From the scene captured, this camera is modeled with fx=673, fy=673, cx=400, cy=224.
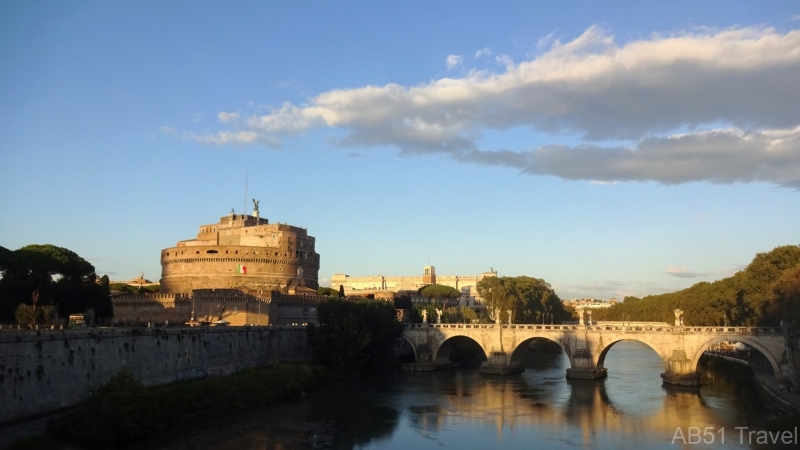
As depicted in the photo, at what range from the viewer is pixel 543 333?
45156mm

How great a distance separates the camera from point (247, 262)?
57.2 m

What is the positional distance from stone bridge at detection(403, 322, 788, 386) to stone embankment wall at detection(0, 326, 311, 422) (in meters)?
13.0

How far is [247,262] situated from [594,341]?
29544mm

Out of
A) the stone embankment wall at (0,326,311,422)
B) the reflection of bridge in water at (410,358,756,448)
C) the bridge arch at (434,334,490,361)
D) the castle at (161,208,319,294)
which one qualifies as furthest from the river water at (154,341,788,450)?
the castle at (161,208,319,294)

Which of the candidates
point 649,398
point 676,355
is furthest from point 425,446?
point 676,355

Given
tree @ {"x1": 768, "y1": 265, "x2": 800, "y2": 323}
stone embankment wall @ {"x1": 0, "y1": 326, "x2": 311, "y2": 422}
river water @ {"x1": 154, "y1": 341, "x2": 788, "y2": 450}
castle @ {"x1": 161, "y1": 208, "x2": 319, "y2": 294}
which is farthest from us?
castle @ {"x1": 161, "y1": 208, "x2": 319, "y2": 294}

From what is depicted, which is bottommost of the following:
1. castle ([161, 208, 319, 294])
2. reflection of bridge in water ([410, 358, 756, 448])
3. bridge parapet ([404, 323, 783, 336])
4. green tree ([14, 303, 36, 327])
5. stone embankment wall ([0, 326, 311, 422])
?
reflection of bridge in water ([410, 358, 756, 448])

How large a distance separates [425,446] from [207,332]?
15798 mm

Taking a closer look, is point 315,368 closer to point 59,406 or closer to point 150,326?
point 150,326

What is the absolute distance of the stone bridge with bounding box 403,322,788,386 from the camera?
36438 mm

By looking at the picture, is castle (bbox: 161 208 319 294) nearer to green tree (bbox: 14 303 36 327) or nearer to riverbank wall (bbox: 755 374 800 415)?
green tree (bbox: 14 303 36 327)

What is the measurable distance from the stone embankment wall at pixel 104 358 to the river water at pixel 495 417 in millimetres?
4676

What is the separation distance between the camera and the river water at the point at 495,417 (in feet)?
82.4

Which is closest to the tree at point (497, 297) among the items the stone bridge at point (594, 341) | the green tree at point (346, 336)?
the stone bridge at point (594, 341)
